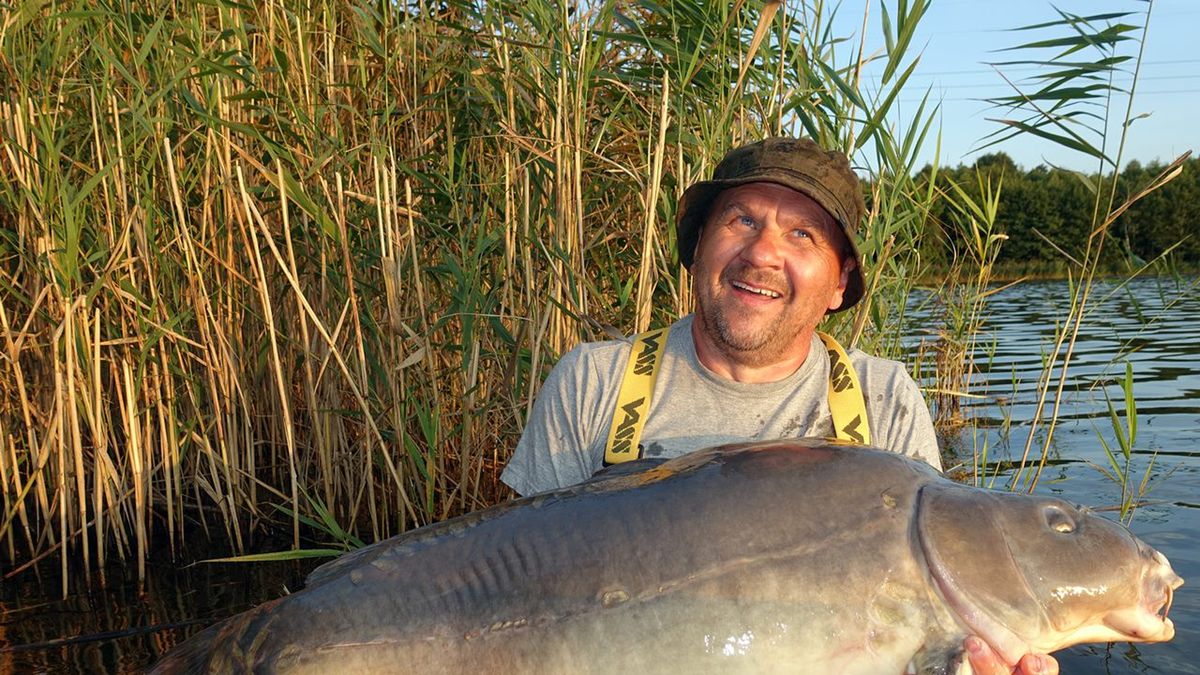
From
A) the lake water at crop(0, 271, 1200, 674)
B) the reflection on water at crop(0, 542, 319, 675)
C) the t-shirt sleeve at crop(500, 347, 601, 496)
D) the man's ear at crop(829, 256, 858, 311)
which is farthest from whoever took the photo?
the lake water at crop(0, 271, 1200, 674)

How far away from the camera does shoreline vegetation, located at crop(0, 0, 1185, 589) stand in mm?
3787

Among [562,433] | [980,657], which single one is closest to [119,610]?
[562,433]

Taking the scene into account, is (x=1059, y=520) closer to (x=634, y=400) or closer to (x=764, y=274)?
(x=764, y=274)

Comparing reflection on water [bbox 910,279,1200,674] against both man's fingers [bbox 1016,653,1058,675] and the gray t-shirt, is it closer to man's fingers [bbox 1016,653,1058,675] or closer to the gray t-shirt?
the gray t-shirt

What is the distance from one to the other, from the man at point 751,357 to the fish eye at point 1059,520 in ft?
2.50

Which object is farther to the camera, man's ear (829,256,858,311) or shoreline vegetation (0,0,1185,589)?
shoreline vegetation (0,0,1185,589)

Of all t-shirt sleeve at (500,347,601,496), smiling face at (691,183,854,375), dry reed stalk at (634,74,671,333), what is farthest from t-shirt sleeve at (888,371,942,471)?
dry reed stalk at (634,74,671,333)

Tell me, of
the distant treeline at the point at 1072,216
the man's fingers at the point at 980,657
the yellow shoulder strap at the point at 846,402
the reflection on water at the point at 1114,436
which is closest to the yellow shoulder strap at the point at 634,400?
the yellow shoulder strap at the point at 846,402

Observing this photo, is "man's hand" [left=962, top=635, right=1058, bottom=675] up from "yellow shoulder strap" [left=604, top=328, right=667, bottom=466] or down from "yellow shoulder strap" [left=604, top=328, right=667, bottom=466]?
down

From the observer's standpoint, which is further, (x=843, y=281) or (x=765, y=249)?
(x=843, y=281)

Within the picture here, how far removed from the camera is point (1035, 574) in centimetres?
202

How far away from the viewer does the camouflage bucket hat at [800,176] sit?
289cm

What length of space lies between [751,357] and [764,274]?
0.77 feet

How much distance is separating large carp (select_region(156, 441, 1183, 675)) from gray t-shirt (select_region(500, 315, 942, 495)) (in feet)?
2.65
